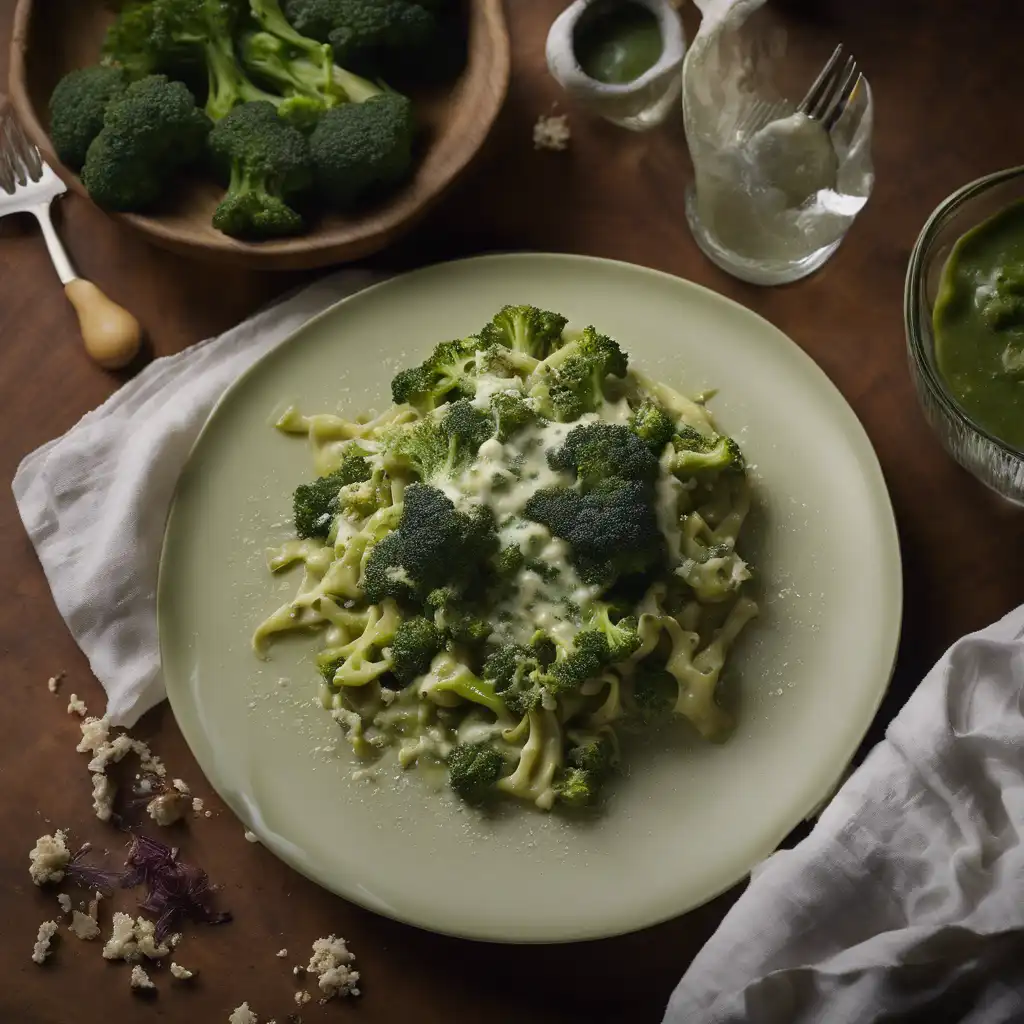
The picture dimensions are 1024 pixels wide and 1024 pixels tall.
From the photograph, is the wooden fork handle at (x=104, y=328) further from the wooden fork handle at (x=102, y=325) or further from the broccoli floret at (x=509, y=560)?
the broccoli floret at (x=509, y=560)

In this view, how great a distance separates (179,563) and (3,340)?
115 cm

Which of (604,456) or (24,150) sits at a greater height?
(24,150)

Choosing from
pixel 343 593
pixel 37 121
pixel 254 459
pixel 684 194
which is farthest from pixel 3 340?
pixel 684 194

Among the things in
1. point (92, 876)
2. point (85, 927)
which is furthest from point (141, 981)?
point (92, 876)

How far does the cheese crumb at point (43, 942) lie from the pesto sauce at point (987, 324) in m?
2.95

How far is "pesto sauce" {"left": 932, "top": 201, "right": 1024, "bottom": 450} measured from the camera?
10.8 ft

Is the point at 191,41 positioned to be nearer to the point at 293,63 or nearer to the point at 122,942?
the point at 293,63

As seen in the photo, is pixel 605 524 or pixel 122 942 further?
pixel 122 942

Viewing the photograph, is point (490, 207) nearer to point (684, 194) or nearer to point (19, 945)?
point (684, 194)

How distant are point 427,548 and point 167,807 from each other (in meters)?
1.16

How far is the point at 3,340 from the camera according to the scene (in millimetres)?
4062

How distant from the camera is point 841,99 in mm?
3758

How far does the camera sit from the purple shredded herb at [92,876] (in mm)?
3594

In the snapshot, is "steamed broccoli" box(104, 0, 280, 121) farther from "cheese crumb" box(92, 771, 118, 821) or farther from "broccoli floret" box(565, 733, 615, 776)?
"broccoli floret" box(565, 733, 615, 776)
